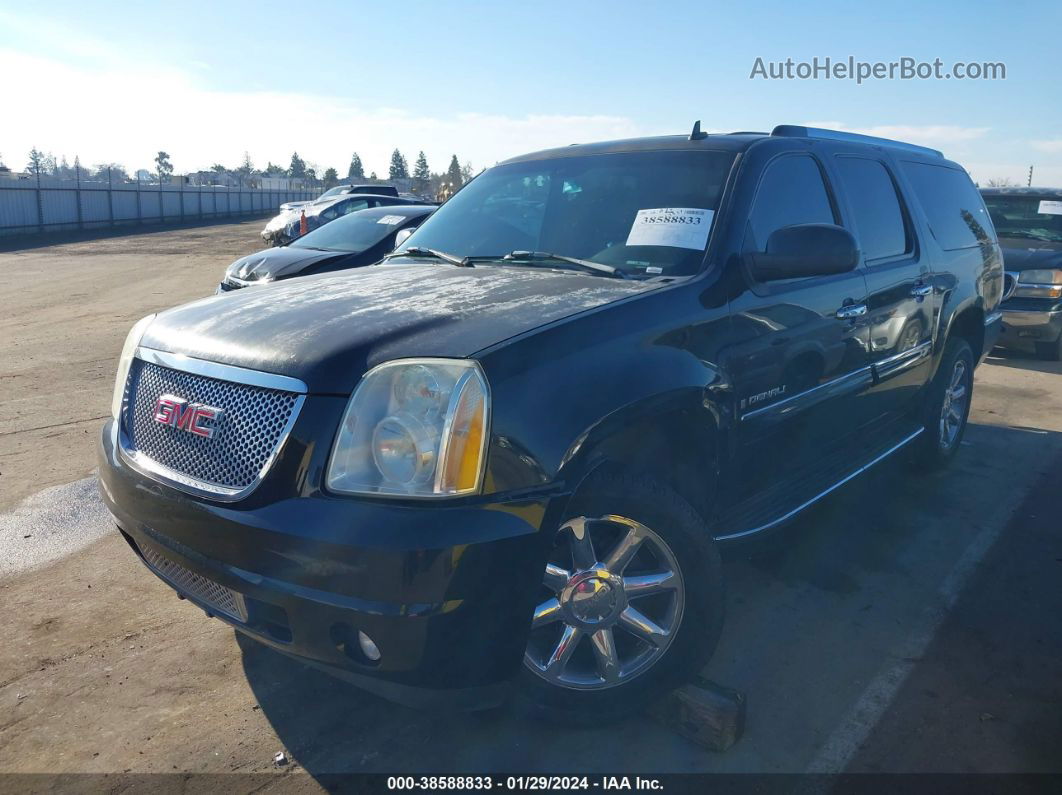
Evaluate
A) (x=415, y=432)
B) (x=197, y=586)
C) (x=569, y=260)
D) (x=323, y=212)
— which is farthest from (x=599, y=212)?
(x=323, y=212)

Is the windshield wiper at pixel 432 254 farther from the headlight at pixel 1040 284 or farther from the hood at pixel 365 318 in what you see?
the headlight at pixel 1040 284

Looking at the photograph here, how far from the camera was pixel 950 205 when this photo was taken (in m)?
5.29

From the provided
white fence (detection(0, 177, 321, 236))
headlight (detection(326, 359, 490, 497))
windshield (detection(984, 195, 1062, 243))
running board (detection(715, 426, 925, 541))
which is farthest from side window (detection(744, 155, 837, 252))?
white fence (detection(0, 177, 321, 236))

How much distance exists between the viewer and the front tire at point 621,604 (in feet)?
8.66

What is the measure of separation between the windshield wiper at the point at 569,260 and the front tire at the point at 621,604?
95 cm

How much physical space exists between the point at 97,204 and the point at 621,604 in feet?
117

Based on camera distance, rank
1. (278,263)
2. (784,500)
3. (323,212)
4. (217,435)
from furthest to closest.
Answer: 1. (323,212)
2. (278,263)
3. (784,500)
4. (217,435)

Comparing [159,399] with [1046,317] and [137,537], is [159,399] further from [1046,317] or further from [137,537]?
[1046,317]

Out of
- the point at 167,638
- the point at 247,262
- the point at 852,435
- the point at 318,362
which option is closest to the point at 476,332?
the point at 318,362

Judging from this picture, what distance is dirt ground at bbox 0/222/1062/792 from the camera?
2.73 metres

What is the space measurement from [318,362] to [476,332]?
0.47 m

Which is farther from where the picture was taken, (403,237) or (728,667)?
(403,237)

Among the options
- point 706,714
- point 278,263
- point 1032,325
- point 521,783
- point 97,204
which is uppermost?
point 97,204

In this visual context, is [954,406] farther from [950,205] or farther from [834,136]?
[834,136]
